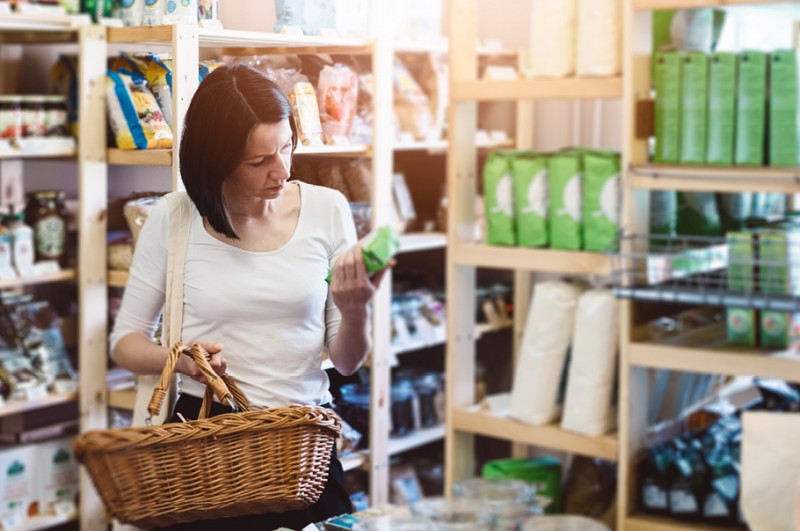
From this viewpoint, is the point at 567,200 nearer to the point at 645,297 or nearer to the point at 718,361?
the point at 645,297

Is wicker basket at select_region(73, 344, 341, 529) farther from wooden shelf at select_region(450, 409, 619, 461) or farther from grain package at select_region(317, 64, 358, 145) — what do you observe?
wooden shelf at select_region(450, 409, 619, 461)

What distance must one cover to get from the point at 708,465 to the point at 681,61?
3.62 feet

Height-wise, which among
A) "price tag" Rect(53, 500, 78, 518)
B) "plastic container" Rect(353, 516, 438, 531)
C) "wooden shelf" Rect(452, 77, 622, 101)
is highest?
"wooden shelf" Rect(452, 77, 622, 101)

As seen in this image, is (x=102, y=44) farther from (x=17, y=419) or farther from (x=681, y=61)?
(x=681, y=61)

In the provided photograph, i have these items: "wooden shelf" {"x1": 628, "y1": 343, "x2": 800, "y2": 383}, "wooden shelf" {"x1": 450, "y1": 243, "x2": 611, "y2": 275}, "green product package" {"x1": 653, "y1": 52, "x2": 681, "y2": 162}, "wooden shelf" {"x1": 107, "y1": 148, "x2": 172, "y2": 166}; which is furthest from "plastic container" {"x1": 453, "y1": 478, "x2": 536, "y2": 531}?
"wooden shelf" {"x1": 107, "y1": 148, "x2": 172, "y2": 166}

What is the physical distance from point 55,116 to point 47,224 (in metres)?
0.33

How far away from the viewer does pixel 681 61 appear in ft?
9.23

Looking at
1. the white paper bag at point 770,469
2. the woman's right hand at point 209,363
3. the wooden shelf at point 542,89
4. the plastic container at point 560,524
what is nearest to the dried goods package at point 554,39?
the wooden shelf at point 542,89

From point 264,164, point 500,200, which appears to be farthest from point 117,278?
point 264,164

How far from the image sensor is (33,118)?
10.6 ft

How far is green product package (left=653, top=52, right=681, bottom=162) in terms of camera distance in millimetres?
2824

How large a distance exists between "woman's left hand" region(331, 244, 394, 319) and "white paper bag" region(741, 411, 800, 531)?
148 cm

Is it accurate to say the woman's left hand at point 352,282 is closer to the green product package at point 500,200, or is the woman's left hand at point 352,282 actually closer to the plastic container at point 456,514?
the plastic container at point 456,514

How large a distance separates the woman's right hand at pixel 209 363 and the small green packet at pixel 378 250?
0.72ft
